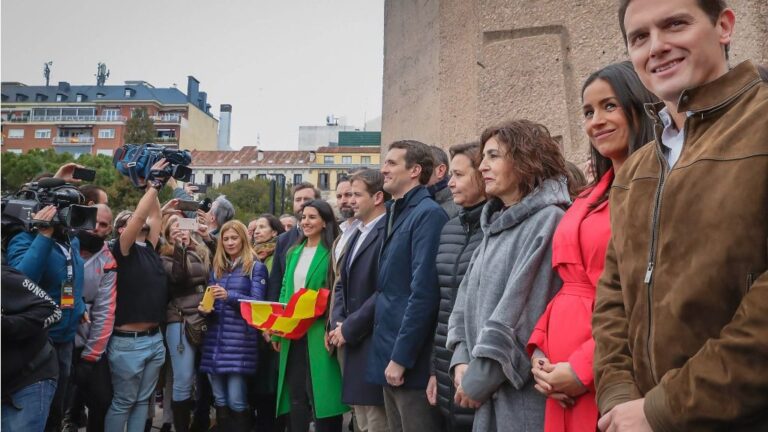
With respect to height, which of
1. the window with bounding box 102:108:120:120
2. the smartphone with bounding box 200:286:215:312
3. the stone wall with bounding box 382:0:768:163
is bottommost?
the smartphone with bounding box 200:286:215:312

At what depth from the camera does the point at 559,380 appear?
1.89 metres

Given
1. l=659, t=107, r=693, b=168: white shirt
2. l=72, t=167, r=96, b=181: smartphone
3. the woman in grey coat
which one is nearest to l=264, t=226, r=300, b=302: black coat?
l=72, t=167, r=96, b=181: smartphone

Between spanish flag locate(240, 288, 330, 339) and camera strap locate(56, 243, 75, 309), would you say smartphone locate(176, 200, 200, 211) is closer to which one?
spanish flag locate(240, 288, 330, 339)

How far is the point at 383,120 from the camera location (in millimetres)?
4738

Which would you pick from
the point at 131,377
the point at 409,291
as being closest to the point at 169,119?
the point at 131,377

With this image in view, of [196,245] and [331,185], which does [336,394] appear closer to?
[196,245]

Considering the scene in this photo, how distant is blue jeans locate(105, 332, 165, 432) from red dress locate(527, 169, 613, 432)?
303 centimetres

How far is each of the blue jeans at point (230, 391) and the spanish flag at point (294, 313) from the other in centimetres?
56

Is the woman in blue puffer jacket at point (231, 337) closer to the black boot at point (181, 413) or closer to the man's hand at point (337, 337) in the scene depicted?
the black boot at point (181, 413)

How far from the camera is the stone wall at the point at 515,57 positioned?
10.4ft

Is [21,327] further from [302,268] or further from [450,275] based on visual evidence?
[302,268]

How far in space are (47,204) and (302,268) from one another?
1713mm

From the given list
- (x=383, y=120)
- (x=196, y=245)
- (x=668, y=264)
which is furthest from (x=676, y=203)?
(x=196, y=245)

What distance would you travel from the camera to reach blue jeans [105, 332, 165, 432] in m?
4.22
